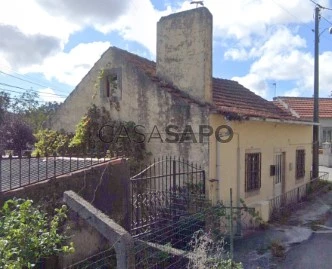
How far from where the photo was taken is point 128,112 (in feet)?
36.1

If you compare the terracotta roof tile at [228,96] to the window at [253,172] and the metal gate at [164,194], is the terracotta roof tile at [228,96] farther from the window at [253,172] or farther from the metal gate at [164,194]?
the metal gate at [164,194]

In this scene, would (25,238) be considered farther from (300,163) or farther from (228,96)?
(300,163)

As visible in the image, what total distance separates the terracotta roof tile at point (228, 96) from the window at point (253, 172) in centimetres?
145

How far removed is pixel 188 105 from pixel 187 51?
166cm

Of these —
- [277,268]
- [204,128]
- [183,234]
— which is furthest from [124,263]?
[204,128]

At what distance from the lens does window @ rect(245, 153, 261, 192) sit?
447 inches

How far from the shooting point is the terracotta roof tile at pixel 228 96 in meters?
10.0

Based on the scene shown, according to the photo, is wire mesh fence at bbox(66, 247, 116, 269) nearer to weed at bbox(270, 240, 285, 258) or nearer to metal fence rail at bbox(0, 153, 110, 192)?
metal fence rail at bbox(0, 153, 110, 192)

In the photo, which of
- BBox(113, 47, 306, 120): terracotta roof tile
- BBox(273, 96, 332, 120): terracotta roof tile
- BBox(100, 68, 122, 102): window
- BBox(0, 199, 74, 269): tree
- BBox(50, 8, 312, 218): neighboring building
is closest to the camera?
BBox(0, 199, 74, 269): tree

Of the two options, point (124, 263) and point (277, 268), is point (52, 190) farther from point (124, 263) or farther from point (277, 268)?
point (277, 268)

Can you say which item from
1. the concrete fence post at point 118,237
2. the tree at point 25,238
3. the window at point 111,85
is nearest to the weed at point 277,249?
the concrete fence post at point 118,237

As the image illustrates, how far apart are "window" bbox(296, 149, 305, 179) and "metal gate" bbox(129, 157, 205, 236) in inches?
322

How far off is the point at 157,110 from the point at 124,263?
21.5ft

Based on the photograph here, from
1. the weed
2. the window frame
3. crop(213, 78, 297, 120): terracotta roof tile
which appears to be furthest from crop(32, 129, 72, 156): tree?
the window frame
